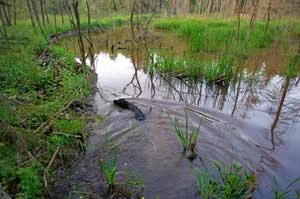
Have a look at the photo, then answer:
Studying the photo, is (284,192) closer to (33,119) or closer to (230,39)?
(33,119)

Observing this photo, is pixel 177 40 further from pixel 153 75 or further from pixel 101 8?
pixel 101 8

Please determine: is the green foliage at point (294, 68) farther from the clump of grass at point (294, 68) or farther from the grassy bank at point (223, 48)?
the grassy bank at point (223, 48)

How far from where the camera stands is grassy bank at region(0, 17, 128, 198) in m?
2.06

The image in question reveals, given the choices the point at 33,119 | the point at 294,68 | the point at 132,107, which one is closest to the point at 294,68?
the point at 294,68

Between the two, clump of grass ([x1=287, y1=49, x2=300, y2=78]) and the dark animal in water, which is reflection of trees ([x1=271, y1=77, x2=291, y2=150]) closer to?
clump of grass ([x1=287, y1=49, x2=300, y2=78])

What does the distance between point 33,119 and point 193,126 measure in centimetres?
222

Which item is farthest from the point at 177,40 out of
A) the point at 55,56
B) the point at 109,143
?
Answer: the point at 109,143

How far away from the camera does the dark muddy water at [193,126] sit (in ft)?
9.70

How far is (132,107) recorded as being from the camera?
4.71m

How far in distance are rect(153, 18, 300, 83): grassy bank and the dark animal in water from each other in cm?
203

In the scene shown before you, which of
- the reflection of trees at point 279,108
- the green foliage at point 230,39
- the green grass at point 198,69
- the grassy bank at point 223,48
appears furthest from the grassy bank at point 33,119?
the green foliage at point 230,39

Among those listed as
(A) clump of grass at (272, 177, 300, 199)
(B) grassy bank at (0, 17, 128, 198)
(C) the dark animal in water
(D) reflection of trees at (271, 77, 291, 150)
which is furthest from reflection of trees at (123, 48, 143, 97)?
(A) clump of grass at (272, 177, 300, 199)

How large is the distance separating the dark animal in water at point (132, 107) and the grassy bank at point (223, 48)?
203 cm

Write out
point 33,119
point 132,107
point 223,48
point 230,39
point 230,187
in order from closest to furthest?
point 230,187 < point 33,119 < point 132,107 < point 223,48 < point 230,39
